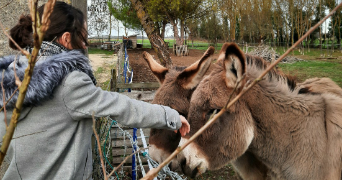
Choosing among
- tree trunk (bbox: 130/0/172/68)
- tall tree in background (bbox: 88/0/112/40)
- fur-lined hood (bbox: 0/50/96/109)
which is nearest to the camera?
fur-lined hood (bbox: 0/50/96/109)

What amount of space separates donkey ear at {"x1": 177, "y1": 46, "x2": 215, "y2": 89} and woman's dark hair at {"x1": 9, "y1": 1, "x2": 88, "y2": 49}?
49.7 inches

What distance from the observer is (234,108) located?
223cm

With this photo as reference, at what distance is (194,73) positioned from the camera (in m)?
2.98

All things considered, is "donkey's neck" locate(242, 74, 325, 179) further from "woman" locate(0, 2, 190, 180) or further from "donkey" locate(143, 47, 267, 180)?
"woman" locate(0, 2, 190, 180)

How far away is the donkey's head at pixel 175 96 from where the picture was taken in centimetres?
289

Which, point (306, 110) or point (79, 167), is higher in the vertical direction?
point (306, 110)

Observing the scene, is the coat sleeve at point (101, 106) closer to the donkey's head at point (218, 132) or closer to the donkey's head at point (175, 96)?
the donkey's head at point (218, 132)

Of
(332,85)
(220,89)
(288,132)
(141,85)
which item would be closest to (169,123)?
(220,89)

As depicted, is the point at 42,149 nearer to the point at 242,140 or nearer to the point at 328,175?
the point at 242,140

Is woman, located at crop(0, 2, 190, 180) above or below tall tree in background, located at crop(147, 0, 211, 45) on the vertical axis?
below

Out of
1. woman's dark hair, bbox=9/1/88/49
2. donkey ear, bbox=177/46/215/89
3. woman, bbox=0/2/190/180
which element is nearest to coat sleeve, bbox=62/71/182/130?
woman, bbox=0/2/190/180

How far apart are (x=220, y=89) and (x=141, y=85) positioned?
365 cm

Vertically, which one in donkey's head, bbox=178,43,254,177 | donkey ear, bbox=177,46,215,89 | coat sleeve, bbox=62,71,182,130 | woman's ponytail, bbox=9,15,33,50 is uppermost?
woman's ponytail, bbox=9,15,33,50

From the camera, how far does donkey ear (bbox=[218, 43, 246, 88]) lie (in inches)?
79.5
